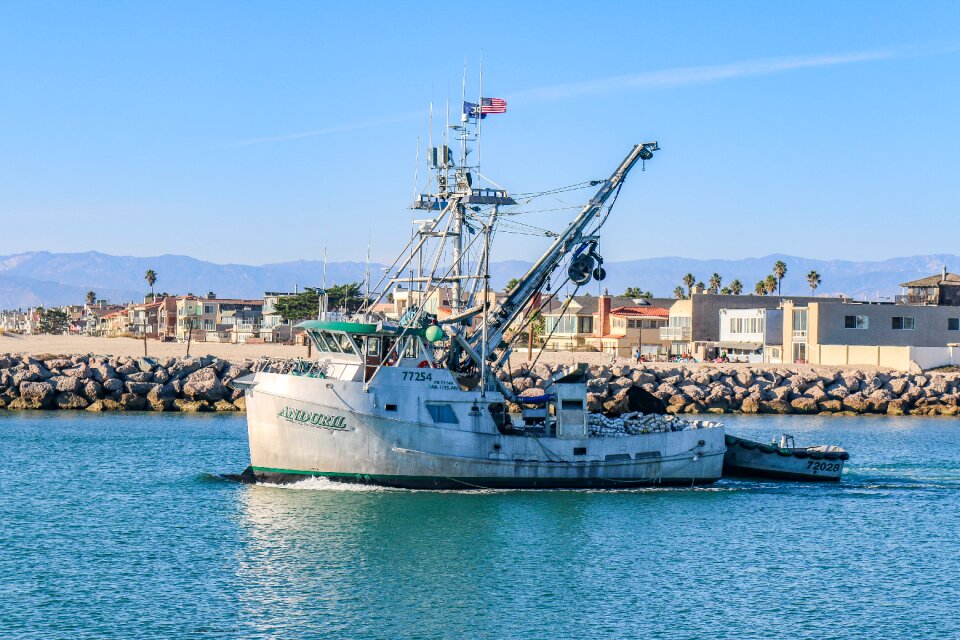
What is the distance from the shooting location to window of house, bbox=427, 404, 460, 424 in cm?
3316

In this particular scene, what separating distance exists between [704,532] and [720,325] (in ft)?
219

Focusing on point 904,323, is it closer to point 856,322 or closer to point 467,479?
point 856,322

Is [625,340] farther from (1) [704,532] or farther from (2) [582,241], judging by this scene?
(1) [704,532]

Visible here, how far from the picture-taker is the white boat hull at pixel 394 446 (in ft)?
107

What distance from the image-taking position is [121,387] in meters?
60.7

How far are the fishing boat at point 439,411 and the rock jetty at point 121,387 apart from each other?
86.8 ft

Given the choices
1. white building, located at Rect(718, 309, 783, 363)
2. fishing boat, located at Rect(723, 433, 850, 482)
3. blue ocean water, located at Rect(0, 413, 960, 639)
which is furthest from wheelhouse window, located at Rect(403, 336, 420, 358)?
white building, located at Rect(718, 309, 783, 363)

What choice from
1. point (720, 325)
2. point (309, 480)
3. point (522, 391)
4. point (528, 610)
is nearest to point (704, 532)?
point (528, 610)

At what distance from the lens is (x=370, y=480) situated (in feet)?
109

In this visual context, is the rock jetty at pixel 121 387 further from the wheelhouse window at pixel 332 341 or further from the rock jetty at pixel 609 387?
the wheelhouse window at pixel 332 341


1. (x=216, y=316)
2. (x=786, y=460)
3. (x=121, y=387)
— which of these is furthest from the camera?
(x=216, y=316)

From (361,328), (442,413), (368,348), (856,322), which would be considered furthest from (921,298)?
(361,328)

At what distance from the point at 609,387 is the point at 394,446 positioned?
107 ft

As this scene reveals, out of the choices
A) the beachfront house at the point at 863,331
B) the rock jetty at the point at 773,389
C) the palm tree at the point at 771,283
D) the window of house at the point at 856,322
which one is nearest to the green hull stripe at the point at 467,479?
the rock jetty at the point at 773,389
